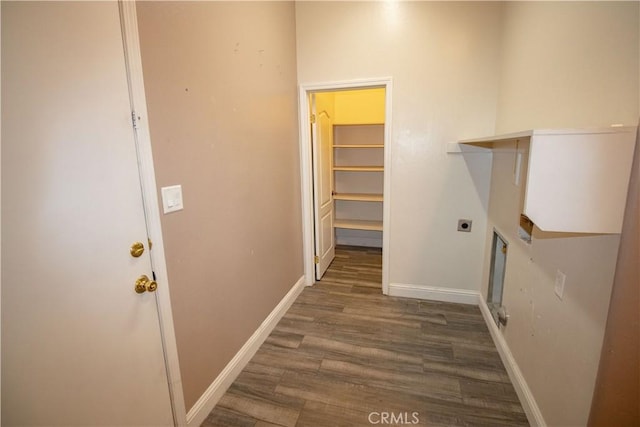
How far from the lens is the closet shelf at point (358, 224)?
4041mm

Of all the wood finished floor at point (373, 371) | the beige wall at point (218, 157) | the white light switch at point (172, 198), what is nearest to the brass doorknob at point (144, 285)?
the beige wall at point (218, 157)

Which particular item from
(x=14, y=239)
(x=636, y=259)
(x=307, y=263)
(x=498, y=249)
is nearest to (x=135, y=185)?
(x=14, y=239)

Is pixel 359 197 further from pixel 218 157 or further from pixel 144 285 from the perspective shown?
pixel 144 285

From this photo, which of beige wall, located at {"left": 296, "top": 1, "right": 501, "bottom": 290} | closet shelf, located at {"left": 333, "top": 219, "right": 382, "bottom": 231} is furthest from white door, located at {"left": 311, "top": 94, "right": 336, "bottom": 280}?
beige wall, located at {"left": 296, "top": 1, "right": 501, "bottom": 290}

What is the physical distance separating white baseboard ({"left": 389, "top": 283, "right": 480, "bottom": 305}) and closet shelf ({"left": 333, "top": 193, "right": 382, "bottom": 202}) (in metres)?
1.37

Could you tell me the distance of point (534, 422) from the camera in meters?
1.51

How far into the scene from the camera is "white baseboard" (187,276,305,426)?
5.22ft

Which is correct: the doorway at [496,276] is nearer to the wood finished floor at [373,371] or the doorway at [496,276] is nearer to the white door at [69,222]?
the wood finished floor at [373,371]

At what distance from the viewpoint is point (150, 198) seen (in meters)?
1.22

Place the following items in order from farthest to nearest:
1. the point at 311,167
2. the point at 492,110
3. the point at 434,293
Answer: the point at 311,167
the point at 434,293
the point at 492,110

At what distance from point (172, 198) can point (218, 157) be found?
41cm

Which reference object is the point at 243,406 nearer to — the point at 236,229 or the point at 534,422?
the point at 236,229

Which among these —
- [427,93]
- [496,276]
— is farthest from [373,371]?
[427,93]

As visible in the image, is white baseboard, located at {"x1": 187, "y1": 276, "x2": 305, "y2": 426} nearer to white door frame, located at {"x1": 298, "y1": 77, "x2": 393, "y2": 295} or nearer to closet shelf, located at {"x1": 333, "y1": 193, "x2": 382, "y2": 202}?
white door frame, located at {"x1": 298, "y1": 77, "x2": 393, "y2": 295}
